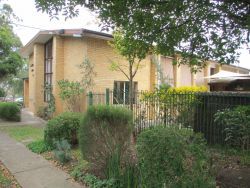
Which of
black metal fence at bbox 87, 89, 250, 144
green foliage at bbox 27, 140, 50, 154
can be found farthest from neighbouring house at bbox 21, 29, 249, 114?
green foliage at bbox 27, 140, 50, 154

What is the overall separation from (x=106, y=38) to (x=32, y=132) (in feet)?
19.4

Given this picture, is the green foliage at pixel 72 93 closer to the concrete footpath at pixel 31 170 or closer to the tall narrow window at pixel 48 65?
the tall narrow window at pixel 48 65

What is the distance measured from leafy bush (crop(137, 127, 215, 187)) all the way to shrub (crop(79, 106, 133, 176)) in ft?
5.59

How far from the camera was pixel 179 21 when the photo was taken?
5750 millimetres

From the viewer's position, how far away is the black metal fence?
28.9 ft

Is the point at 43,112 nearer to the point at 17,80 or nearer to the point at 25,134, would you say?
the point at 25,134

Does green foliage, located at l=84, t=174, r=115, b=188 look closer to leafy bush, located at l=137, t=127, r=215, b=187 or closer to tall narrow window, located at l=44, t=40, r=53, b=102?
leafy bush, located at l=137, t=127, r=215, b=187

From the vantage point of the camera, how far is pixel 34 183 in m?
6.49

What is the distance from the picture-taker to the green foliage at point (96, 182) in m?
5.79

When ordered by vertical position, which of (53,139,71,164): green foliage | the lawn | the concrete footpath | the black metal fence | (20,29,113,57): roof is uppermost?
(20,29,113,57): roof

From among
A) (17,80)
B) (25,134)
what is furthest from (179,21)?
(17,80)

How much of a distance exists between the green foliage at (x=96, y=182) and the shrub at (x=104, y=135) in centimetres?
19

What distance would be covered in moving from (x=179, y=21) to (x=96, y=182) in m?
3.42

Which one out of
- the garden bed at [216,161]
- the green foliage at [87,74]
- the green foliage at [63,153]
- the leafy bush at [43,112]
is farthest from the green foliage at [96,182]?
the leafy bush at [43,112]
